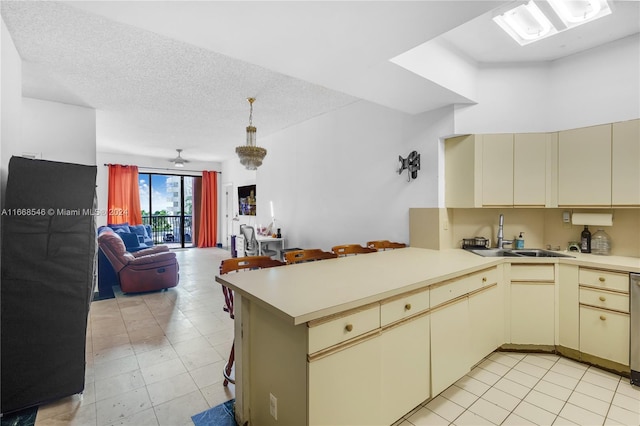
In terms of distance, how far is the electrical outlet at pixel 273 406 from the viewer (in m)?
1.50

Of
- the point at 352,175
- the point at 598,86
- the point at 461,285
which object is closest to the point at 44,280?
the point at 461,285

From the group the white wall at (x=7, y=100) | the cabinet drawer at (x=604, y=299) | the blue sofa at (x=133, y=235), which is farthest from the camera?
the blue sofa at (x=133, y=235)

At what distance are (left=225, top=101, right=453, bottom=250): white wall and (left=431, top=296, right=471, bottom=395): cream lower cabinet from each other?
134 centimetres

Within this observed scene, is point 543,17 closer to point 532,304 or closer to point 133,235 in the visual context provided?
point 532,304

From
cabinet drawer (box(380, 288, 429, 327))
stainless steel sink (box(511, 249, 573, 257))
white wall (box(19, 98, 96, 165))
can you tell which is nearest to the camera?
cabinet drawer (box(380, 288, 429, 327))

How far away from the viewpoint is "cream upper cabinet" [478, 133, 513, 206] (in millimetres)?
2924

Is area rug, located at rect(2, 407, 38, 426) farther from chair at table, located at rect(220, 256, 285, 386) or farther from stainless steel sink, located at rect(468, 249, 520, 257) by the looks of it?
stainless steel sink, located at rect(468, 249, 520, 257)

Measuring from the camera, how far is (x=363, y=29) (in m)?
1.78

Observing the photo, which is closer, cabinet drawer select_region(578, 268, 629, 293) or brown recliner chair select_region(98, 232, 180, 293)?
cabinet drawer select_region(578, 268, 629, 293)

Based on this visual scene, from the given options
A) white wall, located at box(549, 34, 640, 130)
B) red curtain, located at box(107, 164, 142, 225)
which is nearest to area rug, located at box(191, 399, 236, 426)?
white wall, located at box(549, 34, 640, 130)

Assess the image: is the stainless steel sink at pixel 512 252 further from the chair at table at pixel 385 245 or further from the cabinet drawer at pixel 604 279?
the chair at table at pixel 385 245

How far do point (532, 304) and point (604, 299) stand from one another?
479 millimetres

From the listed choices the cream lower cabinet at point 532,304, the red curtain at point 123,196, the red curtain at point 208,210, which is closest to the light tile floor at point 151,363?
the cream lower cabinet at point 532,304

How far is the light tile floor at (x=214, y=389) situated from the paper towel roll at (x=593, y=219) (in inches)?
49.2
